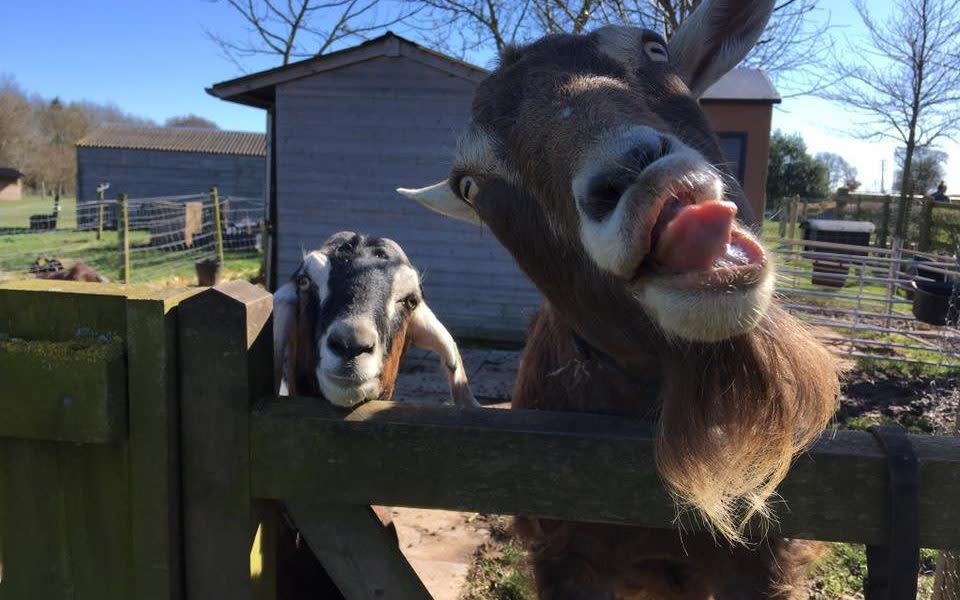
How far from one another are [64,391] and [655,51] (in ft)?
6.07

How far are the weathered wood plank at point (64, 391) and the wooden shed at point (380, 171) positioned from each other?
9.97m

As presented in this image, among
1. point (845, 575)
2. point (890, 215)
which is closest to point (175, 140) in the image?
point (890, 215)

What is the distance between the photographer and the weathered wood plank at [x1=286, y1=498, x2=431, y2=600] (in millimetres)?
1644

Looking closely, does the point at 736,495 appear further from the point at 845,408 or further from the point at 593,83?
the point at 845,408

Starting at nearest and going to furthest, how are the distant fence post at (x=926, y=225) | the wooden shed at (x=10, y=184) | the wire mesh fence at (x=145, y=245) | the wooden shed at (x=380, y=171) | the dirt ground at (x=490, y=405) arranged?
the dirt ground at (x=490, y=405)
the wooden shed at (x=380, y=171)
the wire mesh fence at (x=145, y=245)
the distant fence post at (x=926, y=225)
the wooden shed at (x=10, y=184)

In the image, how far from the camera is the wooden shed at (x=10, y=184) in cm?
4348

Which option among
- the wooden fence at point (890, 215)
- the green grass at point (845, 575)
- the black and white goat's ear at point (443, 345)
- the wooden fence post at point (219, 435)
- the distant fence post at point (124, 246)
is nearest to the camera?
the wooden fence post at point (219, 435)

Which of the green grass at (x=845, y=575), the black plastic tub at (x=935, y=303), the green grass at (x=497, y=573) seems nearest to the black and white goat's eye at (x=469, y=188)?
the green grass at (x=497, y=573)

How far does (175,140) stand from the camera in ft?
131

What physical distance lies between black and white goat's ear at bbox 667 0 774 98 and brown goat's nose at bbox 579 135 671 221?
3.28 ft

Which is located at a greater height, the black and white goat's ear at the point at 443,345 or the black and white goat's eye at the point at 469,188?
the black and white goat's eye at the point at 469,188

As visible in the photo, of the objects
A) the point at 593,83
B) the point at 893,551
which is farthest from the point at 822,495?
the point at 593,83

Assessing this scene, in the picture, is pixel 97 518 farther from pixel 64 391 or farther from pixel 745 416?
pixel 745 416

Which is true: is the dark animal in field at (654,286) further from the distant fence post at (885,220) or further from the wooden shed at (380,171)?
the distant fence post at (885,220)
